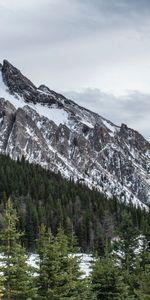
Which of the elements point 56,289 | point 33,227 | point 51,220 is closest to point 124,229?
point 56,289

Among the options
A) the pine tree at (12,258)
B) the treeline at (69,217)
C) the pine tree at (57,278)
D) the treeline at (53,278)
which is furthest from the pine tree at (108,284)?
the treeline at (69,217)

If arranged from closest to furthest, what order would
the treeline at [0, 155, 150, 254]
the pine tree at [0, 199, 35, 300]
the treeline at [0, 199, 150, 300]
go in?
the pine tree at [0, 199, 35, 300]
the treeline at [0, 199, 150, 300]
the treeline at [0, 155, 150, 254]

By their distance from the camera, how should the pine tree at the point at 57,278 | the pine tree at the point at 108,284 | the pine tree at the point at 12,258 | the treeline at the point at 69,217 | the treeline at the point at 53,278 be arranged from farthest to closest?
the treeline at the point at 69,217 < the pine tree at the point at 108,284 < the pine tree at the point at 57,278 < the treeline at the point at 53,278 < the pine tree at the point at 12,258

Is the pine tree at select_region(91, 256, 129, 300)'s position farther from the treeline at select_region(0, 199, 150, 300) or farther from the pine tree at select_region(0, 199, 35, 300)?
the pine tree at select_region(0, 199, 35, 300)

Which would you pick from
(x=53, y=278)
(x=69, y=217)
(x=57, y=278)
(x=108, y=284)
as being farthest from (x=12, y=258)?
(x=69, y=217)

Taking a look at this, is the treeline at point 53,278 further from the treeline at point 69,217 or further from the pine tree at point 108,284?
the treeline at point 69,217

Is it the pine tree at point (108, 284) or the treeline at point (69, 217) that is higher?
the treeline at point (69, 217)

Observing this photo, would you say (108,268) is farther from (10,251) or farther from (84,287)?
(10,251)

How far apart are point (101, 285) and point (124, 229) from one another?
85.4ft

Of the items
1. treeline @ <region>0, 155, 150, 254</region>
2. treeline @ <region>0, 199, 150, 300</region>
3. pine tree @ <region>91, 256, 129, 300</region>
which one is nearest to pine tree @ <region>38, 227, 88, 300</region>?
treeline @ <region>0, 199, 150, 300</region>

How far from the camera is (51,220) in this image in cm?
16188

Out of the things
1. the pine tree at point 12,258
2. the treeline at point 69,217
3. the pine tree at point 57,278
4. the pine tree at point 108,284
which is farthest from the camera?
the treeline at point 69,217

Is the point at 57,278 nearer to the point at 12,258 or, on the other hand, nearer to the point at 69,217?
the point at 12,258

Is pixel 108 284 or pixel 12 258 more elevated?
pixel 108 284
